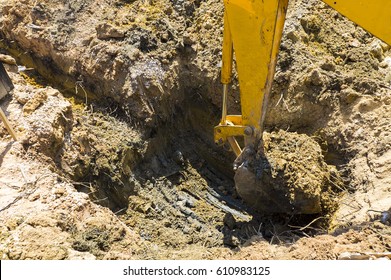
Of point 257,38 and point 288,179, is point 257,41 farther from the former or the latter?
point 288,179

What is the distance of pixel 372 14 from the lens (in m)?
3.36

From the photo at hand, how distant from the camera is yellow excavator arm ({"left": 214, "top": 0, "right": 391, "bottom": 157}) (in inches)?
133

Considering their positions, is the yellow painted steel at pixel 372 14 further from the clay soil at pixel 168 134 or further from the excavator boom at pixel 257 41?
the clay soil at pixel 168 134

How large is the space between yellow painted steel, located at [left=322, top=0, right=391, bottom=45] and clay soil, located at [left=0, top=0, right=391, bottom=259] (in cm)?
170

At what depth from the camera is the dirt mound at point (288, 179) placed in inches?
189

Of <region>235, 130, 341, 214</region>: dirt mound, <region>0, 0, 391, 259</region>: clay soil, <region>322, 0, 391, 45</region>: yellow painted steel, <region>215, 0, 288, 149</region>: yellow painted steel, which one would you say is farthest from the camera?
<region>235, 130, 341, 214</region>: dirt mound

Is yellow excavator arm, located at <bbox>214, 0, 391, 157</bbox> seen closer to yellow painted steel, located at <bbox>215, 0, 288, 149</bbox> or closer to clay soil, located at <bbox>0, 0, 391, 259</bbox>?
yellow painted steel, located at <bbox>215, 0, 288, 149</bbox>

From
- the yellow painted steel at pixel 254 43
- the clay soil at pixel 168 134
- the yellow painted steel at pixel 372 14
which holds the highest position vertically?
the yellow painted steel at pixel 372 14

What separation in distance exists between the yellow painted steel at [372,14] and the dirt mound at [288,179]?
1780 millimetres

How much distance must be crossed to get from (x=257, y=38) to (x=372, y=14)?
103cm

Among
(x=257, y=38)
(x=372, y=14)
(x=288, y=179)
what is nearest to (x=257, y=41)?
(x=257, y=38)

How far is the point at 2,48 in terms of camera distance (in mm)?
6320

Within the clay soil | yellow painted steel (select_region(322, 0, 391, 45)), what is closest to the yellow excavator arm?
yellow painted steel (select_region(322, 0, 391, 45))

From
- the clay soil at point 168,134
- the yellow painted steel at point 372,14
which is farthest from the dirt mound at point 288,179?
the yellow painted steel at point 372,14
